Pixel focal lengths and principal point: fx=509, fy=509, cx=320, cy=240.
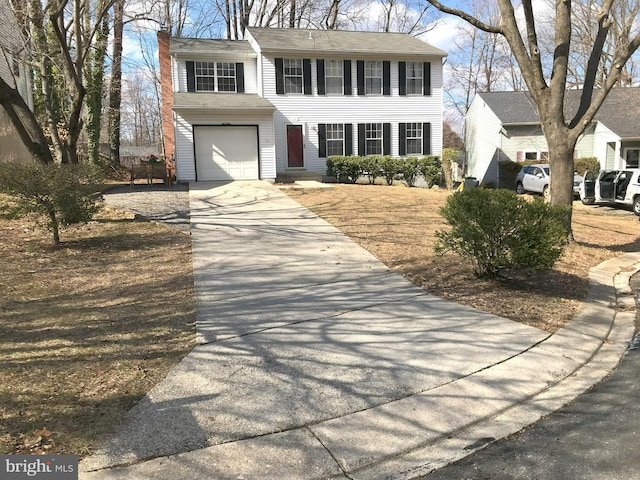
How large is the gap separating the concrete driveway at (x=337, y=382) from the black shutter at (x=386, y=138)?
17.6 m

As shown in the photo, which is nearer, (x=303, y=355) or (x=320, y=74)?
(x=303, y=355)

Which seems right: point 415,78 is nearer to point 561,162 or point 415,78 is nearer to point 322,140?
point 322,140

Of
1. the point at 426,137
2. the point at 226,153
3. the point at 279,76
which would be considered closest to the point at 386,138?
the point at 426,137

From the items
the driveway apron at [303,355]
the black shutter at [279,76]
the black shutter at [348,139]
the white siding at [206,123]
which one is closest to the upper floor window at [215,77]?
the black shutter at [279,76]

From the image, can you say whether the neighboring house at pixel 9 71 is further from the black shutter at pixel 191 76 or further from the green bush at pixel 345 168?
the green bush at pixel 345 168

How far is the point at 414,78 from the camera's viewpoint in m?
24.5

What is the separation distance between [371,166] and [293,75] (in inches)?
216

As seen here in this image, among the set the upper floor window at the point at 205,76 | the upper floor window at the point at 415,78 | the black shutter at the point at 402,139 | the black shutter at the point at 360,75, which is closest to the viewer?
the upper floor window at the point at 205,76

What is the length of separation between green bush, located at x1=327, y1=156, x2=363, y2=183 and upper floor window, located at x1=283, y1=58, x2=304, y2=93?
3.64 metres

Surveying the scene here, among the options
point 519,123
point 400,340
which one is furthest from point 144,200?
point 519,123

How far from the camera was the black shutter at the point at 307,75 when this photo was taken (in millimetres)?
23266

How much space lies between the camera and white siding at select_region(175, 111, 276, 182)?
2039 cm

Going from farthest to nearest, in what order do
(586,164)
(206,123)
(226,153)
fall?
(586,164)
(226,153)
(206,123)

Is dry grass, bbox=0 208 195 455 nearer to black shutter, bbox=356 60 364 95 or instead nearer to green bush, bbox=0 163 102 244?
green bush, bbox=0 163 102 244
